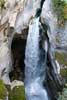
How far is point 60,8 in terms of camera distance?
13859 millimetres

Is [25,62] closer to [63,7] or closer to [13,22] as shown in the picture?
[13,22]

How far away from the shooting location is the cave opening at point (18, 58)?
52.0 ft

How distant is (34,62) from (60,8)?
267 cm

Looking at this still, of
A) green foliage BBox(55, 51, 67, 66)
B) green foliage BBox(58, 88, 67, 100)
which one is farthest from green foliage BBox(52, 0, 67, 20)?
green foliage BBox(58, 88, 67, 100)

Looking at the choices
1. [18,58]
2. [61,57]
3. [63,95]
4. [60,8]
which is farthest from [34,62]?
[63,95]

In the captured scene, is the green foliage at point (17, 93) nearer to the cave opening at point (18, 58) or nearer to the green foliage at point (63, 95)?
the green foliage at point (63, 95)

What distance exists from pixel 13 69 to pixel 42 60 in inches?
57.7

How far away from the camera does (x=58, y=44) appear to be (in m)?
13.4

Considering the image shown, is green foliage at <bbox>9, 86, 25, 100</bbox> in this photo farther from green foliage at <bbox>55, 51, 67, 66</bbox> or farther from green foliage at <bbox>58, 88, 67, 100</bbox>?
green foliage at <bbox>55, 51, 67, 66</bbox>

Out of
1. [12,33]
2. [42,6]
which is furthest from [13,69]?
[42,6]

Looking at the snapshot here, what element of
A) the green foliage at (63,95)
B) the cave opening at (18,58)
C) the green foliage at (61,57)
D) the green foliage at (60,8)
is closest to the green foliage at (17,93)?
the green foliage at (63,95)

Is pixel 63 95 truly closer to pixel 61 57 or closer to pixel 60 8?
pixel 61 57

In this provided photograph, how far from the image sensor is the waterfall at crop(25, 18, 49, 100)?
15.0 metres

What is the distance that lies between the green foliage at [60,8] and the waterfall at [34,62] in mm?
1407
